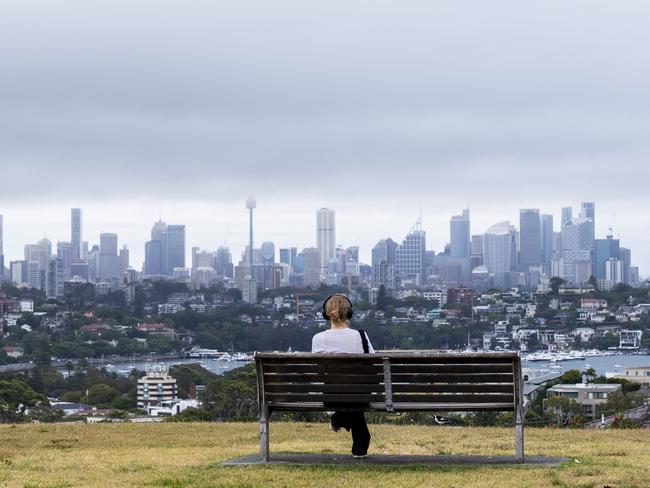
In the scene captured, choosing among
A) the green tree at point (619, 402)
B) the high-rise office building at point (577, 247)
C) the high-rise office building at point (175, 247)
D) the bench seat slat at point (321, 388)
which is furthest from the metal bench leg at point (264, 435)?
the high-rise office building at point (175, 247)

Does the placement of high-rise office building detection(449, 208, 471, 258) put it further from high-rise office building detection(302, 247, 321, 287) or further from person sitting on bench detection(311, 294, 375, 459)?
person sitting on bench detection(311, 294, 375, 459)

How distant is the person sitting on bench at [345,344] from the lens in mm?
7633

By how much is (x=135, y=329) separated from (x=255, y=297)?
92.5 ft

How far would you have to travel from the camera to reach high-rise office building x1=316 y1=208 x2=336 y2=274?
16475 cm

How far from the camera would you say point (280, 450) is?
870 centimetres

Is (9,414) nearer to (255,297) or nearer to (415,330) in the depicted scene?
(415,330)

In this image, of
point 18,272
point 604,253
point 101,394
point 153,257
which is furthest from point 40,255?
point 101,394

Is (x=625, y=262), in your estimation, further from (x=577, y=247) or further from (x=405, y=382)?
(x=405, y=382)

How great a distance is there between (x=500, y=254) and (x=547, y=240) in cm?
629

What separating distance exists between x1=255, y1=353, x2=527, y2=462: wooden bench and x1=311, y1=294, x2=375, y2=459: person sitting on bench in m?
0.26

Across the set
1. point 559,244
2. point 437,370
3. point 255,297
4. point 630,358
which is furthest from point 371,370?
point 559,244

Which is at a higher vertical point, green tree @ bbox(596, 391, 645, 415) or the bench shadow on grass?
the bench shadow on grass

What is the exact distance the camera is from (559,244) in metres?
160

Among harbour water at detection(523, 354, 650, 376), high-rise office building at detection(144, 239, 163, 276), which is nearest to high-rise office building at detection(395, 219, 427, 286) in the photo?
high-rise office building at detection(144, 239, 163, 276)
